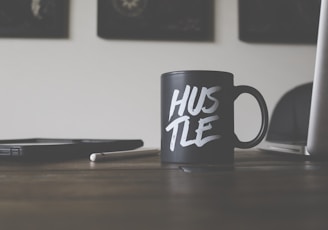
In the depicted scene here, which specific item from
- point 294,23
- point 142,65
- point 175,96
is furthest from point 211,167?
point 294,23

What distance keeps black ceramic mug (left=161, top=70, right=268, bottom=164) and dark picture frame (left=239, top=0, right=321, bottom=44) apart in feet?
3.07

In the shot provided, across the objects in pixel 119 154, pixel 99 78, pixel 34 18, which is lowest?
pixel 119 154

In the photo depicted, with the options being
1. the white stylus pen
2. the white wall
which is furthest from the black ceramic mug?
the white wall

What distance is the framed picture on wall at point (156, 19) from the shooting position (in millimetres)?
1307

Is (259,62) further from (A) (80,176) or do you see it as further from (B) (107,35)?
(A) (80,176)

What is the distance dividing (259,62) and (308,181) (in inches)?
43.3

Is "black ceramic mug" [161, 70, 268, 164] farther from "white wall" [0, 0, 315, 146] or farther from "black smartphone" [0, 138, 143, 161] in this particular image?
"white wall" [0, 0, 315, 146]

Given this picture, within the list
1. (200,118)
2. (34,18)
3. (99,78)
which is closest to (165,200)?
(200,118)

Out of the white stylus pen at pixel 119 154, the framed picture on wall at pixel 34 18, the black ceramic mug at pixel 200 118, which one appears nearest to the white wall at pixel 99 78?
the framed picture on wall at pixel 34 18

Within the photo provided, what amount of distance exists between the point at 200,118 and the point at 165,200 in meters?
0.24

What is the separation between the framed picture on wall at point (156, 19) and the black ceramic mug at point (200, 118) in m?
0.87

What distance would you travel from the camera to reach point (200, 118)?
0.47 meters

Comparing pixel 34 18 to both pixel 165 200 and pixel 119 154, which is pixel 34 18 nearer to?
pixel 119 154

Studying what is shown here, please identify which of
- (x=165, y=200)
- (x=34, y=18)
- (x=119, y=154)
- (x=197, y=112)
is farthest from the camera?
(x=34, y=18)
